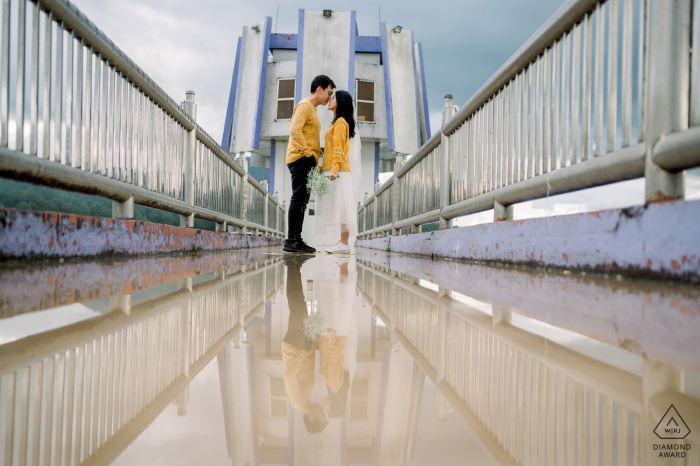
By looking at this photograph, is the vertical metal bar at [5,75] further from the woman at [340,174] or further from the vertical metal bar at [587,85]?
the woman at [340,174]

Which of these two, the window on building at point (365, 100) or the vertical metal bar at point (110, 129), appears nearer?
the vertical metal bar at point (110, 129)

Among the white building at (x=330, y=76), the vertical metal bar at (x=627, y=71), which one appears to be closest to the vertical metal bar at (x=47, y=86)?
the vertical metal bar at (x=627, y=71)

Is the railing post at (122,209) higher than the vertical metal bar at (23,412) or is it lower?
higher

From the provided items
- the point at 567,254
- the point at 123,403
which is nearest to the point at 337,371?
the point at 123,403

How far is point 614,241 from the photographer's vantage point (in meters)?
1.49

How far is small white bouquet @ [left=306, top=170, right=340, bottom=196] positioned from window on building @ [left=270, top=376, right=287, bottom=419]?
14.0ft

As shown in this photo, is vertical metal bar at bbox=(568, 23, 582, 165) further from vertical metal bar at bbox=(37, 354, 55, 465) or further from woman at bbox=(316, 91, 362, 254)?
woman at bbox=(316, 91, 362, 254)

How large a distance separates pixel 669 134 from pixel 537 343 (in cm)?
101

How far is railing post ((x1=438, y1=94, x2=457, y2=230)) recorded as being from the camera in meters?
3.62

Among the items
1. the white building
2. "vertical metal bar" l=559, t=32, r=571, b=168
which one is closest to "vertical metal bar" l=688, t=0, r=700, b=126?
"vertical metal bar" l=559, t=32, r=571, b=168

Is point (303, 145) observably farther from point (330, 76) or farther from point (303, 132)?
point (330, 76)

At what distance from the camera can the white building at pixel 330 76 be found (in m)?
14.5

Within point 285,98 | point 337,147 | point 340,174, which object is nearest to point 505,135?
point 337,147

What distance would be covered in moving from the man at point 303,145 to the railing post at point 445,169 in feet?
4.08
